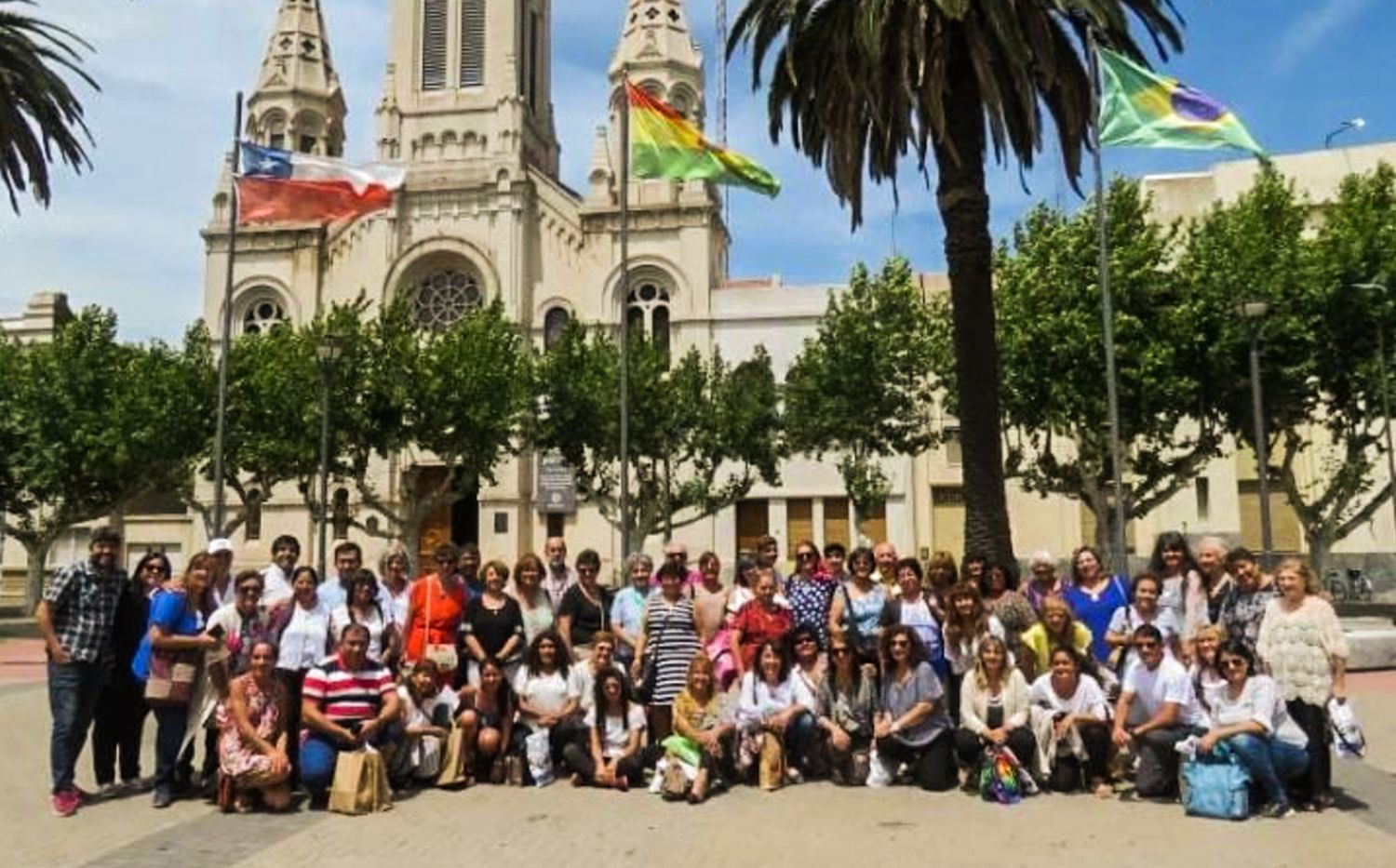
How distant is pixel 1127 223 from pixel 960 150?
47.8 feet

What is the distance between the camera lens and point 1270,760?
8.30 metres

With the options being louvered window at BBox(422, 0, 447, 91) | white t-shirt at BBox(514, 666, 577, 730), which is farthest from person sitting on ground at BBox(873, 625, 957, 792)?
louvered window at BBox(422, 0, 447, 91)

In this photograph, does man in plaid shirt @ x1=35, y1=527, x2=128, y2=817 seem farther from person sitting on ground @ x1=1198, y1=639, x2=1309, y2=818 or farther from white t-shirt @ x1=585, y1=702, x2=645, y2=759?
person sitting on ground @ x1=1198, y1=639, x2=1309, y2=818

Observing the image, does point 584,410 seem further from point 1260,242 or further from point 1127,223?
point 1260,242

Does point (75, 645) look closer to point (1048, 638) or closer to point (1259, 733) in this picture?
point (1048, 638)

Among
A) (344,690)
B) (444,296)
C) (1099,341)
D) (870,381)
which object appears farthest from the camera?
(444,296)

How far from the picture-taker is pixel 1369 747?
10.9 meters

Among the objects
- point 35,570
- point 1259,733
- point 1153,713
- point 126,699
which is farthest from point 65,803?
point 35,570

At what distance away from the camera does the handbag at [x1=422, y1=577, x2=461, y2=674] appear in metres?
9.54

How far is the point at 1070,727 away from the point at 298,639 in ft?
19.8

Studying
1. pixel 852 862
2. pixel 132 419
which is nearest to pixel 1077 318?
pixel 852 862

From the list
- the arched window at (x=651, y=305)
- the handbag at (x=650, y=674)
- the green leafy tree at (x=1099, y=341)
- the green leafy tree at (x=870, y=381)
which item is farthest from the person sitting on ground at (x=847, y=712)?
the arched window at (x=651, y=305)

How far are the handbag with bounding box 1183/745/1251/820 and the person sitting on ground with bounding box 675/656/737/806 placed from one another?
3419 mm

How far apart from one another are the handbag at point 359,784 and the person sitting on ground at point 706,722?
229cm
